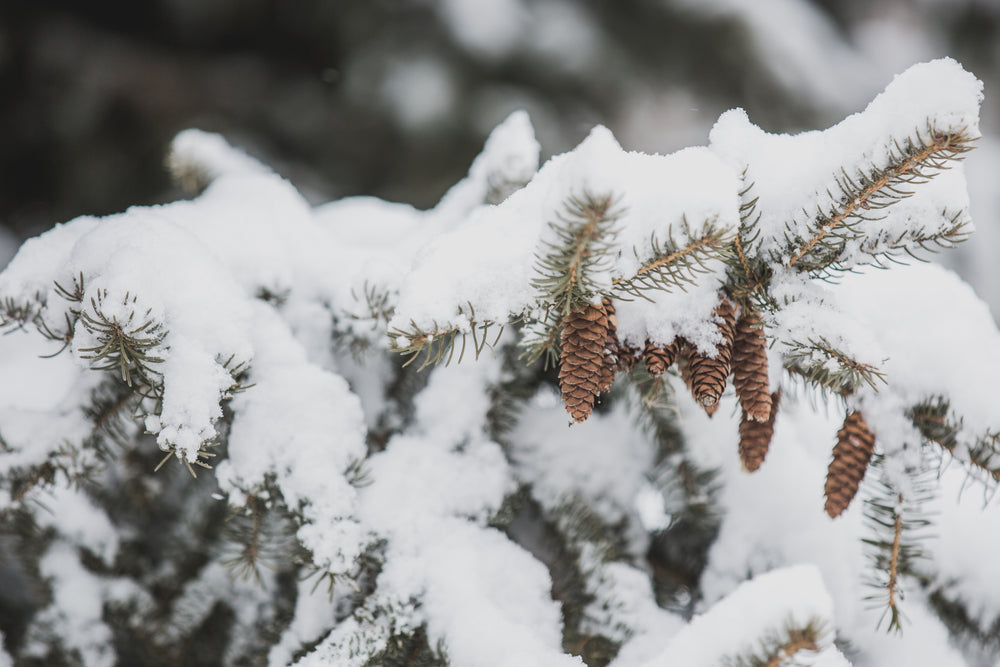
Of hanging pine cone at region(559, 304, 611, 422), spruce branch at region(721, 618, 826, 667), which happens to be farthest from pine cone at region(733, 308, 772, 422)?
spruce branch at region(721, 618, 826, 667)

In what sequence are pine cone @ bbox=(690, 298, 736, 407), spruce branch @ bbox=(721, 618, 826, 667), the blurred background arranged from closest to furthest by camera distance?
1. spruce branch @ bbox=(721, 618, 826, 667)
2. pine cone @ bbox=(690, 298, 736, 407)
3. the blurred background

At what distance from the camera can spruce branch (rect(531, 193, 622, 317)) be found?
61 centimetres

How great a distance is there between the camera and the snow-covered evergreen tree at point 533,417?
743 millimetres

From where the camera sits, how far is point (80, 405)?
102 cm

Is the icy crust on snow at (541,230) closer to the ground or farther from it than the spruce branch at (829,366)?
farther from it

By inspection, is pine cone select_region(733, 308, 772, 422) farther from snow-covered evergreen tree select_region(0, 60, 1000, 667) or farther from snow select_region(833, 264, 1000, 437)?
snow select_region(833, 264, 1000, 437)

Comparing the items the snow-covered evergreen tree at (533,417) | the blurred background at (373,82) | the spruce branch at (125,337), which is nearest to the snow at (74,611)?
the snow-covered evergreen tree at (533,417)

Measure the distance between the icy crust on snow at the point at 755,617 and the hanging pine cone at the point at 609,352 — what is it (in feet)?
0.93

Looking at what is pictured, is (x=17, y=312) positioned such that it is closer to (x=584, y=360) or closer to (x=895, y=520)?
(x=584, y=360)

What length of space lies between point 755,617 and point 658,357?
32 cm

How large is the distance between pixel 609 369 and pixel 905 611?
30.7 inches

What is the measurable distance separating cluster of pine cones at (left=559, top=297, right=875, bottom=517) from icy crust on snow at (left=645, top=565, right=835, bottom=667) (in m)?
0.23

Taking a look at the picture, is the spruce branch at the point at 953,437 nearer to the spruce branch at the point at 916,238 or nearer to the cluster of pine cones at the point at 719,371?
the cluster of pine cones at the point at 719,371

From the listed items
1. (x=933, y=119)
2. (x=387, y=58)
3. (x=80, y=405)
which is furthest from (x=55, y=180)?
(x=933, y=119)
